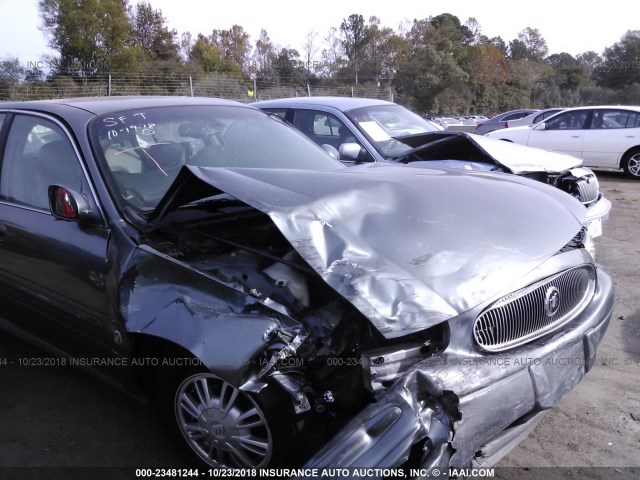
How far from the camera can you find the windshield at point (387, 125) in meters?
6.46

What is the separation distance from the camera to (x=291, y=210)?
7.59ft

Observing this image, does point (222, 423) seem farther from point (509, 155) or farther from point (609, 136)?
point (609, 136)

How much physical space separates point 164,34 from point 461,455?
44740 millimetres

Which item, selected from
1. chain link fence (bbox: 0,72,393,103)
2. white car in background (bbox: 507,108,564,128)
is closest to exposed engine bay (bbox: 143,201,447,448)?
white car in background (bbox: 507,108,564,128)

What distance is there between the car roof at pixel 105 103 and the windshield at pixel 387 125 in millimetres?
2908

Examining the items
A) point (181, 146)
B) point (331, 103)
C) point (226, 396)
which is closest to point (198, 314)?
point (226, 396)

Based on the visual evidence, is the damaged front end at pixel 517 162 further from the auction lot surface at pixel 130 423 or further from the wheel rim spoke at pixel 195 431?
the wheel rim spoke at pixel 195 431

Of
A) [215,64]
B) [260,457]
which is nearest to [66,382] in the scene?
[260,457]

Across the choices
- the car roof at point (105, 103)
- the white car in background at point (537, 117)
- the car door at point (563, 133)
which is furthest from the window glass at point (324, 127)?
the white car in background at point (537, 117)

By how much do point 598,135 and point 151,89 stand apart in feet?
51.5

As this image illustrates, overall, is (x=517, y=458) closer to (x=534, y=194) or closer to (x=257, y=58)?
(x=534, y=194)

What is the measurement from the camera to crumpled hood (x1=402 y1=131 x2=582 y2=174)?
18.6 ft

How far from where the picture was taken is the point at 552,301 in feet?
8.66

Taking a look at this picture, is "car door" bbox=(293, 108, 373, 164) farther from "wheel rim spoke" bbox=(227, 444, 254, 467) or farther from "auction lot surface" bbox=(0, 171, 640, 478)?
Result: "wheel rim spoke" bbox=(227, 444, 254, 467)
